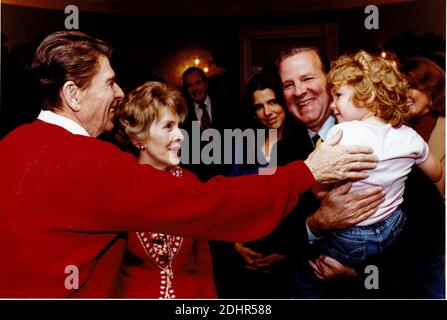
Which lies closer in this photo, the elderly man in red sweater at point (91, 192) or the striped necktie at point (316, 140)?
the elderly man in red sweater at point (91, 192)

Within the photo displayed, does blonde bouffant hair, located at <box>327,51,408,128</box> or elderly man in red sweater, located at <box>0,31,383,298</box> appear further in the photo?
blonde bouffant hair, located at <box>327,51,408,128</box>

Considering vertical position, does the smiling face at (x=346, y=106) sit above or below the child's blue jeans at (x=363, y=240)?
above

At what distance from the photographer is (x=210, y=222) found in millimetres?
1842

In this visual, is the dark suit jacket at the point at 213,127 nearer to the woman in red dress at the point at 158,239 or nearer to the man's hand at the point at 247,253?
the woman in red dress at the point at 158,239

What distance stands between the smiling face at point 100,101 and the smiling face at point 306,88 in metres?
0.61

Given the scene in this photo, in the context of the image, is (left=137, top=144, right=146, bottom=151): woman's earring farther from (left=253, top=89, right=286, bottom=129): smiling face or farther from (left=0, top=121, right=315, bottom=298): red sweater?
(left=253, top=89, right=286, bottom=129): smiling face

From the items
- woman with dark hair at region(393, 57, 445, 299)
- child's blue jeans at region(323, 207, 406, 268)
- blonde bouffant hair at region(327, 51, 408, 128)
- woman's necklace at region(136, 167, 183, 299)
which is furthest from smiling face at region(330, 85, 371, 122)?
woman's necklace at region(136, 167, 183, 299)

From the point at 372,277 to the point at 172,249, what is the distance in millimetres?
754

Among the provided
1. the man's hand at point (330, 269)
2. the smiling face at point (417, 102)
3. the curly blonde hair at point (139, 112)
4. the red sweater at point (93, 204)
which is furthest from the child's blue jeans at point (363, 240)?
the curly blonde hair at point (139, 112)

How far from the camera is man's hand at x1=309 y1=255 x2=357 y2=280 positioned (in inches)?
81.8

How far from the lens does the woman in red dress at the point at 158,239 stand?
1.97 meters

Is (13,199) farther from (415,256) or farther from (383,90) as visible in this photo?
(415,256)

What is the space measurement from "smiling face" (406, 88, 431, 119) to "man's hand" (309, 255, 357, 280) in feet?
1.96
